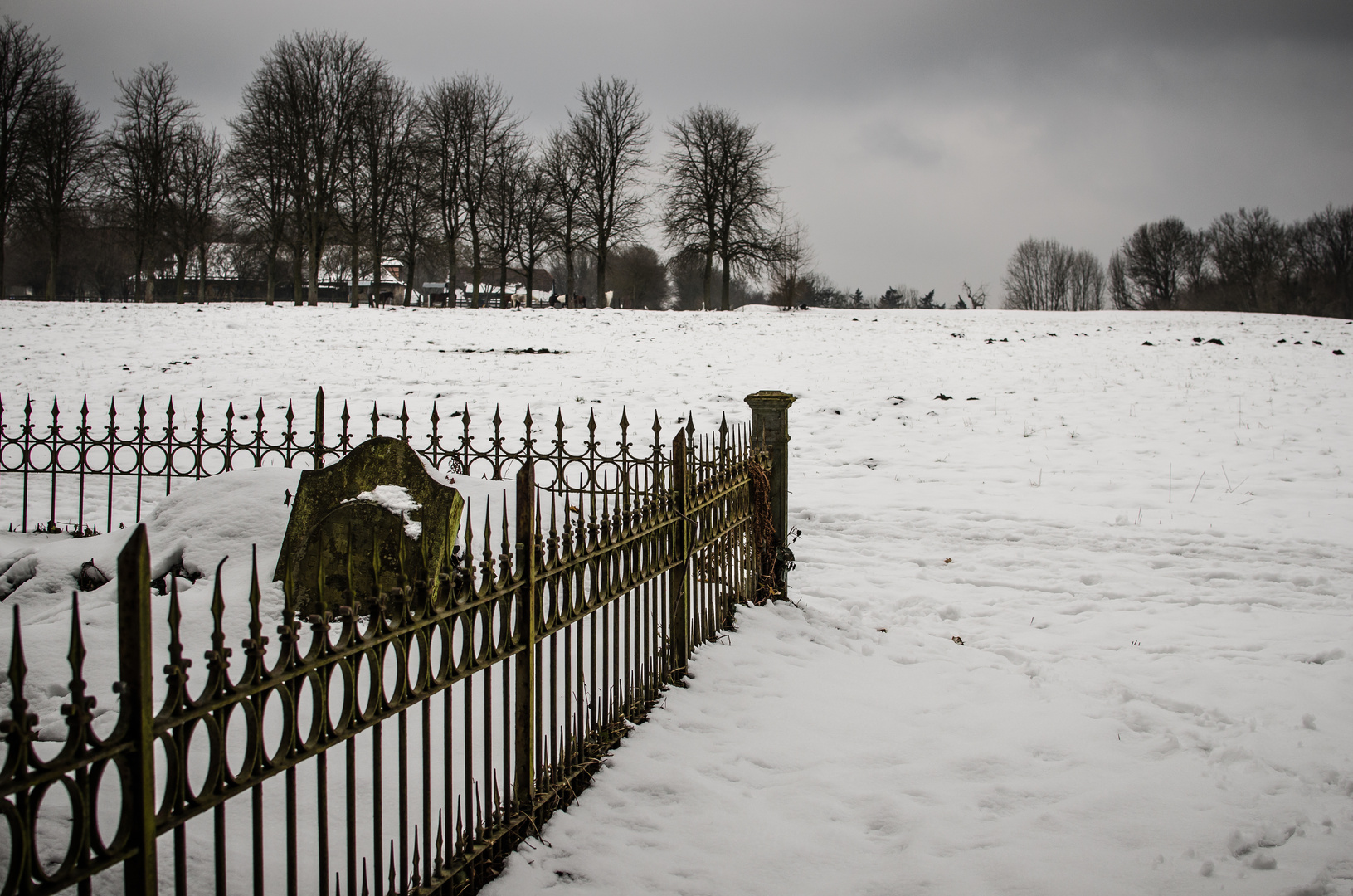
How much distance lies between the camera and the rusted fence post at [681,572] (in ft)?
15.4

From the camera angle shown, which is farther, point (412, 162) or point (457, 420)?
point (412, 162)

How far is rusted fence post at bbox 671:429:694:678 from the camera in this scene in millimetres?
4680

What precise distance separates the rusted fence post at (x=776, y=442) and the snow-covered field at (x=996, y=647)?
2.20 ft

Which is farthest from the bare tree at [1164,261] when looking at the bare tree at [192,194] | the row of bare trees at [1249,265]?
the bare tree at [192,194]

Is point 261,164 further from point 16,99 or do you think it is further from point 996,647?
point 996,647

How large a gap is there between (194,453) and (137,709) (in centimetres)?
767

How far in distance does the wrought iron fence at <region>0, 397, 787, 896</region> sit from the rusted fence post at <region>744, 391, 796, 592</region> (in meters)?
0.86

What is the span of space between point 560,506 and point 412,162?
35.4m

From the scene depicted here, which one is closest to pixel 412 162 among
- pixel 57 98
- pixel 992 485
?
pixel 57 98

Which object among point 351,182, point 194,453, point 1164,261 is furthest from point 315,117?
point 1164,261

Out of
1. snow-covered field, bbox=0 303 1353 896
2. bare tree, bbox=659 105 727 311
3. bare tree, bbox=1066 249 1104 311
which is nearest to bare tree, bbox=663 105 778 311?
bare tree, bbox=659 105 727 311

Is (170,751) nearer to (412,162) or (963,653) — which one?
(963,653)

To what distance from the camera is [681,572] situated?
15.8 feet

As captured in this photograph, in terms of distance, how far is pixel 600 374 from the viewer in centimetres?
1878
